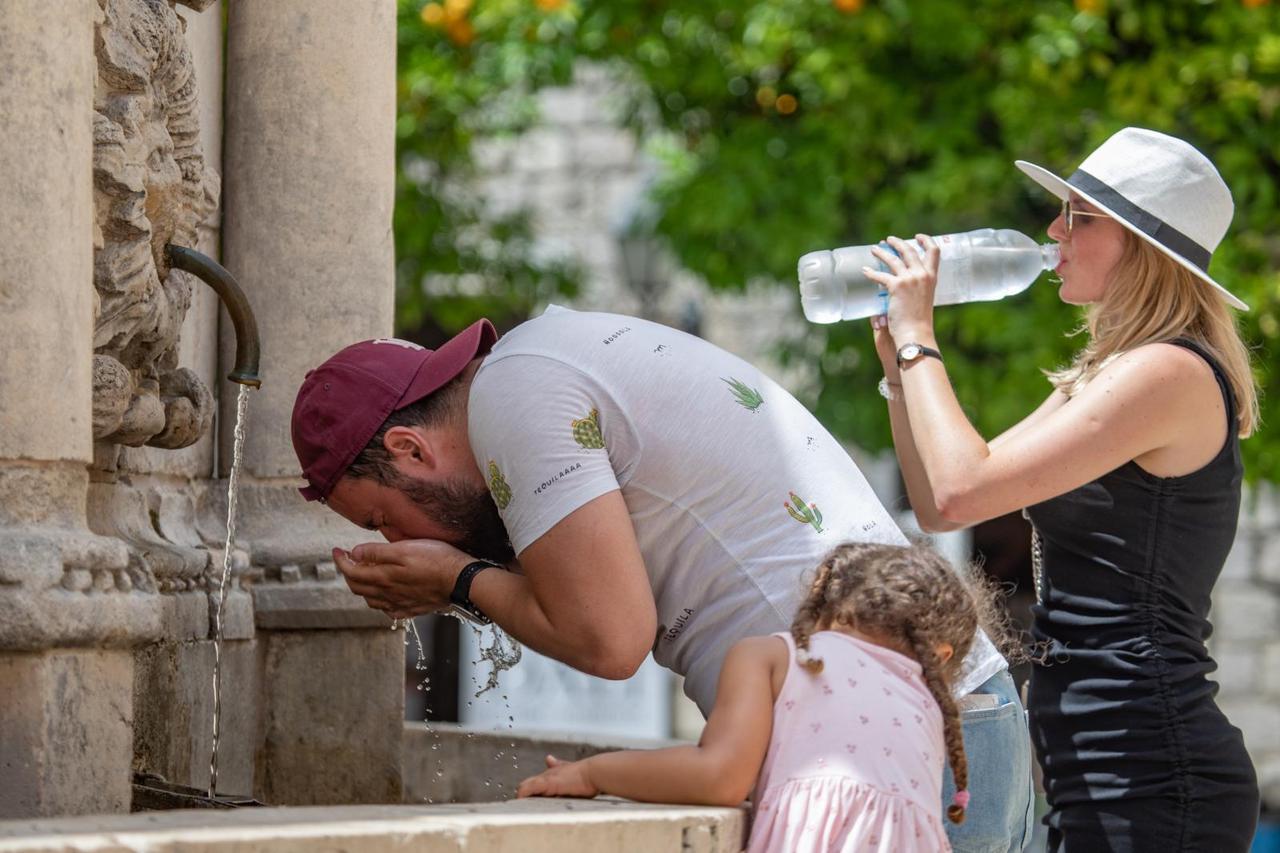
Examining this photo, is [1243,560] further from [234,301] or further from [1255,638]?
[234,301]

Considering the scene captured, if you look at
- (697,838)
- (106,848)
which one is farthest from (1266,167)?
(106,848)

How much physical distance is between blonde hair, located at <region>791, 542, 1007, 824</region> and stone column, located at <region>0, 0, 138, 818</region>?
844 mm

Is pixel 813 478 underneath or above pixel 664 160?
underneath

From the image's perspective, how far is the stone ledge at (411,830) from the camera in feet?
5.49

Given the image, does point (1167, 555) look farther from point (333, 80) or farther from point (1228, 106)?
point (1228, 106)

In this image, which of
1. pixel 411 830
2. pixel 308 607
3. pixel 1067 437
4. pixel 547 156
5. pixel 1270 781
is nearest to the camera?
pixel 411 830

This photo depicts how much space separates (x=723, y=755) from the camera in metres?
2.11

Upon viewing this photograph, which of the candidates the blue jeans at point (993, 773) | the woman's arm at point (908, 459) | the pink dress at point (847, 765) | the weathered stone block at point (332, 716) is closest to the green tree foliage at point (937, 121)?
the weathered stone block at point (332, 716)

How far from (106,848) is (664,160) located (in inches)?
269

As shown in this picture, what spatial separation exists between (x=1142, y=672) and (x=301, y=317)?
1.69 metres

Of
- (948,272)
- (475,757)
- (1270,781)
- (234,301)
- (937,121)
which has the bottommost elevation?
(1270,781)

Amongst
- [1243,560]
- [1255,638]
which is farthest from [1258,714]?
[1243,560]

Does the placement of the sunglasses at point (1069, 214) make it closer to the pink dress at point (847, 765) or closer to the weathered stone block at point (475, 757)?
the pink dress at point (847, 765)

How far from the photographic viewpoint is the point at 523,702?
1080cm
